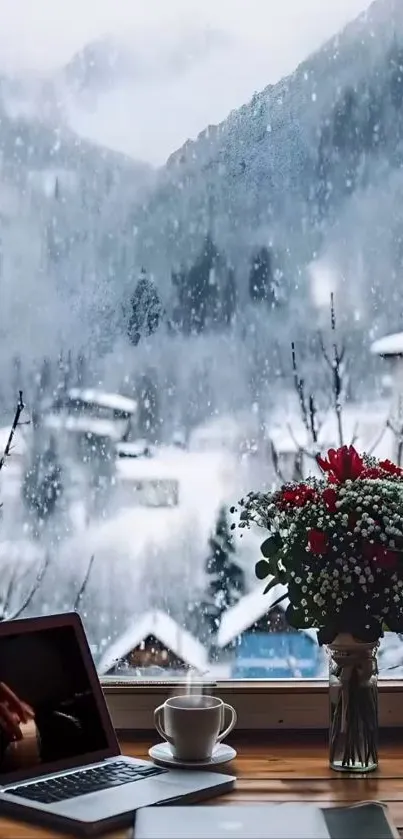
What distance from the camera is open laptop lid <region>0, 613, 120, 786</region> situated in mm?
1457

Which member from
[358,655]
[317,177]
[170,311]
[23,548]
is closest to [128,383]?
[170,311]

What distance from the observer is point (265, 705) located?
173cm

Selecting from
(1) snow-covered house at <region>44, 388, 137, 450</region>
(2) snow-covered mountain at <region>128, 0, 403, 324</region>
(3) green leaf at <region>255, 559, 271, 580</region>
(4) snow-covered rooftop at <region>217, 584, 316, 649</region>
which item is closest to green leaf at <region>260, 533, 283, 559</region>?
(3) green leaf at <region>255, 559, 271, 580</region>

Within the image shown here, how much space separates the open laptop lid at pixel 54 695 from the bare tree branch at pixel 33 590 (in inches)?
10.7

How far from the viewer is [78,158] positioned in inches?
74.5

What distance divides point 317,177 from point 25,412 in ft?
2.02

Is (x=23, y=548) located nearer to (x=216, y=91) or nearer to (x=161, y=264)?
(x=161, y=264)

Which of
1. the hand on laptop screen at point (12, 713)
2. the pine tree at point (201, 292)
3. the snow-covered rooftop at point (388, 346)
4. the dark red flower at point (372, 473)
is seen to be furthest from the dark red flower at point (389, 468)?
the hand on laptop screen at point (12, 713)

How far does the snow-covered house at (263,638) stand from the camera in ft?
5.98

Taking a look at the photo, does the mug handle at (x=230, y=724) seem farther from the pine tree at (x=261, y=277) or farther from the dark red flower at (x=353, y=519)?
the pine tree at (x=261, y=277)

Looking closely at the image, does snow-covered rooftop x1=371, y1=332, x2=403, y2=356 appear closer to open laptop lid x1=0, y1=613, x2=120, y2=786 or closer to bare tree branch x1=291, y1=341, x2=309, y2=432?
bare tree branch x1=291, y1=341, x2=309, y2=432

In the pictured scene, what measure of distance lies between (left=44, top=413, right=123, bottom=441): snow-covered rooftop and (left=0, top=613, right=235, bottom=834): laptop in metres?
0.38

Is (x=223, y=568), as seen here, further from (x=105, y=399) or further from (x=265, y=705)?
(x=105, y=399)

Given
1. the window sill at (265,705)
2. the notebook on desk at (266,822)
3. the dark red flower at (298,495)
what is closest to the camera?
the notebook on desk at (266,822)
